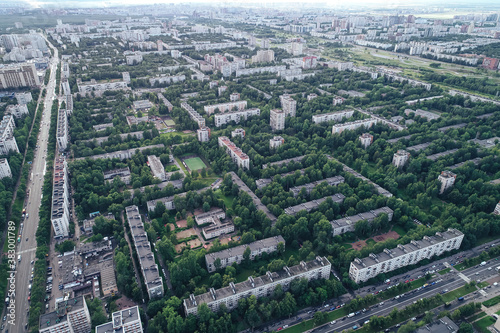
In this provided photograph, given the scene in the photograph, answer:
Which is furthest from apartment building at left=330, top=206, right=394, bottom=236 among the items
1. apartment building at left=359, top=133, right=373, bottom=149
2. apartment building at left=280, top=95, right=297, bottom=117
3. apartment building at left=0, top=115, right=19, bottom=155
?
apartment building at left=0, top=115, right=19, bottom=155

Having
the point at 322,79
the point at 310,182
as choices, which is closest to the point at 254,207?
the point at 310,182

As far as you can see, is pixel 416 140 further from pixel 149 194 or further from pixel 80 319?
pixel 80 319

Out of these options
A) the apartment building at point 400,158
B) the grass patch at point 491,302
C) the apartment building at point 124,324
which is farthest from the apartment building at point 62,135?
the grass patch at point 491,302

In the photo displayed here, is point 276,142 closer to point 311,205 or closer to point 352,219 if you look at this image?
point 311,205

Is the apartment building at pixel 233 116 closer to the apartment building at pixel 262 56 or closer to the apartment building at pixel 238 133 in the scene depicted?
the apartment building at pixel 238 133

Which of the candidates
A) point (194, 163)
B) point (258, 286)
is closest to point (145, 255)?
point (258, 286)

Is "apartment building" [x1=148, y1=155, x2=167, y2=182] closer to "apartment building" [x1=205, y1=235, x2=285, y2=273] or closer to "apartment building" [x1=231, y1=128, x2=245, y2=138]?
"apartment building" [x1=231, y1=128, x2=245, y2=138]
